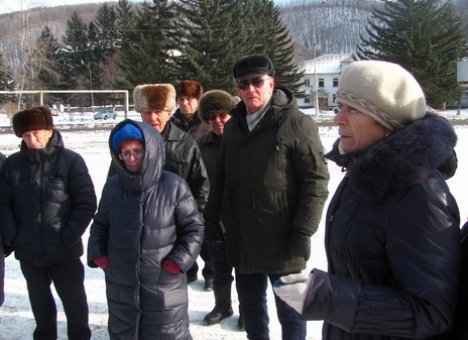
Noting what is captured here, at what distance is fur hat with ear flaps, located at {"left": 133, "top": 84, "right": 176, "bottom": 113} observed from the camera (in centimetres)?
321

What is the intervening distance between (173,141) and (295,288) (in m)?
2.08

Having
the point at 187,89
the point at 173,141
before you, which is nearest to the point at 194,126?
the point at 187,89

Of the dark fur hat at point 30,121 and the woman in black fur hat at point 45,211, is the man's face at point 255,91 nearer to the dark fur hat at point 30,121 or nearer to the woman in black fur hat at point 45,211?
the woman in black fur hat at point 45,211

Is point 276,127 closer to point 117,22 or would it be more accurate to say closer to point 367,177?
point 367,177

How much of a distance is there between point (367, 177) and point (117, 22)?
69.3 m

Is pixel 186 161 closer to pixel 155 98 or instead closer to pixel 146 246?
pixel 155 98

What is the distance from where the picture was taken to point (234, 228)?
2607 mm

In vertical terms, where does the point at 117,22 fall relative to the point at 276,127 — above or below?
above

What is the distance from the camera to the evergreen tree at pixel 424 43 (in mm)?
37500

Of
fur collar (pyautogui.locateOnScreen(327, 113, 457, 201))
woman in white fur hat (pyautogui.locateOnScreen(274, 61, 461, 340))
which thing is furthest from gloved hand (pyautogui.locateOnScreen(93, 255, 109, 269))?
fur collar (pyautogui.locateOnScreen(327, 113, 457, 201))

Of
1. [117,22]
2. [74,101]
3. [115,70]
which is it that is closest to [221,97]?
[74,101]

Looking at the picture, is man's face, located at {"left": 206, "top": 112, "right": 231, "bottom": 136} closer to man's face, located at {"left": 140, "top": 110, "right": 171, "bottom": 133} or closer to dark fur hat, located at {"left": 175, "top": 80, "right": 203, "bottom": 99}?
man's face, located at {"left": 140, "top": 110, "right": 171, "bottom": 133}

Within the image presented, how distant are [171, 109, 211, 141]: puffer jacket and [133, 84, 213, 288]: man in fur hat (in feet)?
2.07

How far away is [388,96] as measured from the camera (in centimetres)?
130
